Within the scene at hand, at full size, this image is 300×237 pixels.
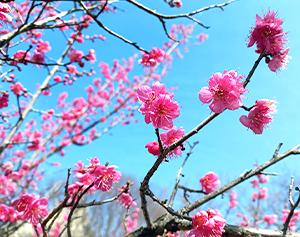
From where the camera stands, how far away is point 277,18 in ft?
4.85

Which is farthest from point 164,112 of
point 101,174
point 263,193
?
point 263,193

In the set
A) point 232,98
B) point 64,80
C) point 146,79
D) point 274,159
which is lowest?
point 274,159

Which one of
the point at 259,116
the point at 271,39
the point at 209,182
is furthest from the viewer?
the point at 209,182

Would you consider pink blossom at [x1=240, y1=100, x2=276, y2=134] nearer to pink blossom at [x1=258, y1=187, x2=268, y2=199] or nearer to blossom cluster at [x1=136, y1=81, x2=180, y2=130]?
blossom cluster at [x1=136, y1=81, x2=180, y2=130]

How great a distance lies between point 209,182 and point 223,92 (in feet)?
4.47

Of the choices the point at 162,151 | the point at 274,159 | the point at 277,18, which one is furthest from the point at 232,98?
the point at 274,159

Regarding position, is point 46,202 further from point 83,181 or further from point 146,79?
point 146,79

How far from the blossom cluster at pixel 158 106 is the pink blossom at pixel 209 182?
4.29ft

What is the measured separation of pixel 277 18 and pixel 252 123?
0.79 meters

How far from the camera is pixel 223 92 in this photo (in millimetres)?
1143

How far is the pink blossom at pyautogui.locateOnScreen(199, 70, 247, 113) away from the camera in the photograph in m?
1.11

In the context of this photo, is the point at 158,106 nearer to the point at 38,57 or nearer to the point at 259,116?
the point at 259,116

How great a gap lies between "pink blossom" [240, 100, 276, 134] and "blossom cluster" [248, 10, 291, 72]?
1.39ft

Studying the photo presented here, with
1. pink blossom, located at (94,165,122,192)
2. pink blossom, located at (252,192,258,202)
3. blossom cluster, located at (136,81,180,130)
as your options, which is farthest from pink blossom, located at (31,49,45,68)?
pink blossom, located at (252,192,258,202)
